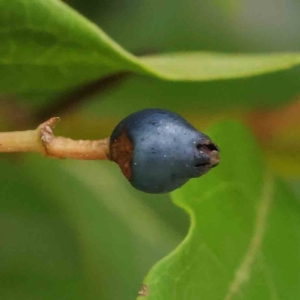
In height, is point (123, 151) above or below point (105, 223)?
above

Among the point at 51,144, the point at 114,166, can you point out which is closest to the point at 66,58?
the point at 51,144

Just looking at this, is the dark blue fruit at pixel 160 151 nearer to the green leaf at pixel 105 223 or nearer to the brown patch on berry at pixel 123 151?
the brown patch on berry at pixel 123 151

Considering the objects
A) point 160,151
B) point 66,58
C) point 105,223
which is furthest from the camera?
point 105,223

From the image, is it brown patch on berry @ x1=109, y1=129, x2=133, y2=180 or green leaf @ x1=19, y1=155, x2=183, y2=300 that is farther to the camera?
green leaf @ x1=19, y1=155, x2=183, y2=300

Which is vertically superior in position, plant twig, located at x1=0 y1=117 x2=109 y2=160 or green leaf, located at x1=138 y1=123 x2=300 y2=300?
plant twig, located at x1=0 y1=117 x2=109 y2=160

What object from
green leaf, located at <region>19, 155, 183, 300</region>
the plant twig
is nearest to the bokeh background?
green leaf, located at <region>19, 155, 183, 300</region>

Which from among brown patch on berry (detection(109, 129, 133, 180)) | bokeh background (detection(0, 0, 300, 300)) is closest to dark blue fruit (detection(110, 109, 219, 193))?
brown patch on berry (detection(109, 129, 133, 180))

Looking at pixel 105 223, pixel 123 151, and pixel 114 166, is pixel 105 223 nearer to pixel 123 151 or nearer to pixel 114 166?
pixel 114 166

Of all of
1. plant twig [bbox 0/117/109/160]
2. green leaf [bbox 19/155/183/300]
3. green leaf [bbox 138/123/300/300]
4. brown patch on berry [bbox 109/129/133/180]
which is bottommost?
green leaf [bbox 19/155/183/300]

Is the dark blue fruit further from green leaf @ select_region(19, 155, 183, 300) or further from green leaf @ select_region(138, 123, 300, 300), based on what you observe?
green leaf @ select_region(19, 155, 183, 300)
